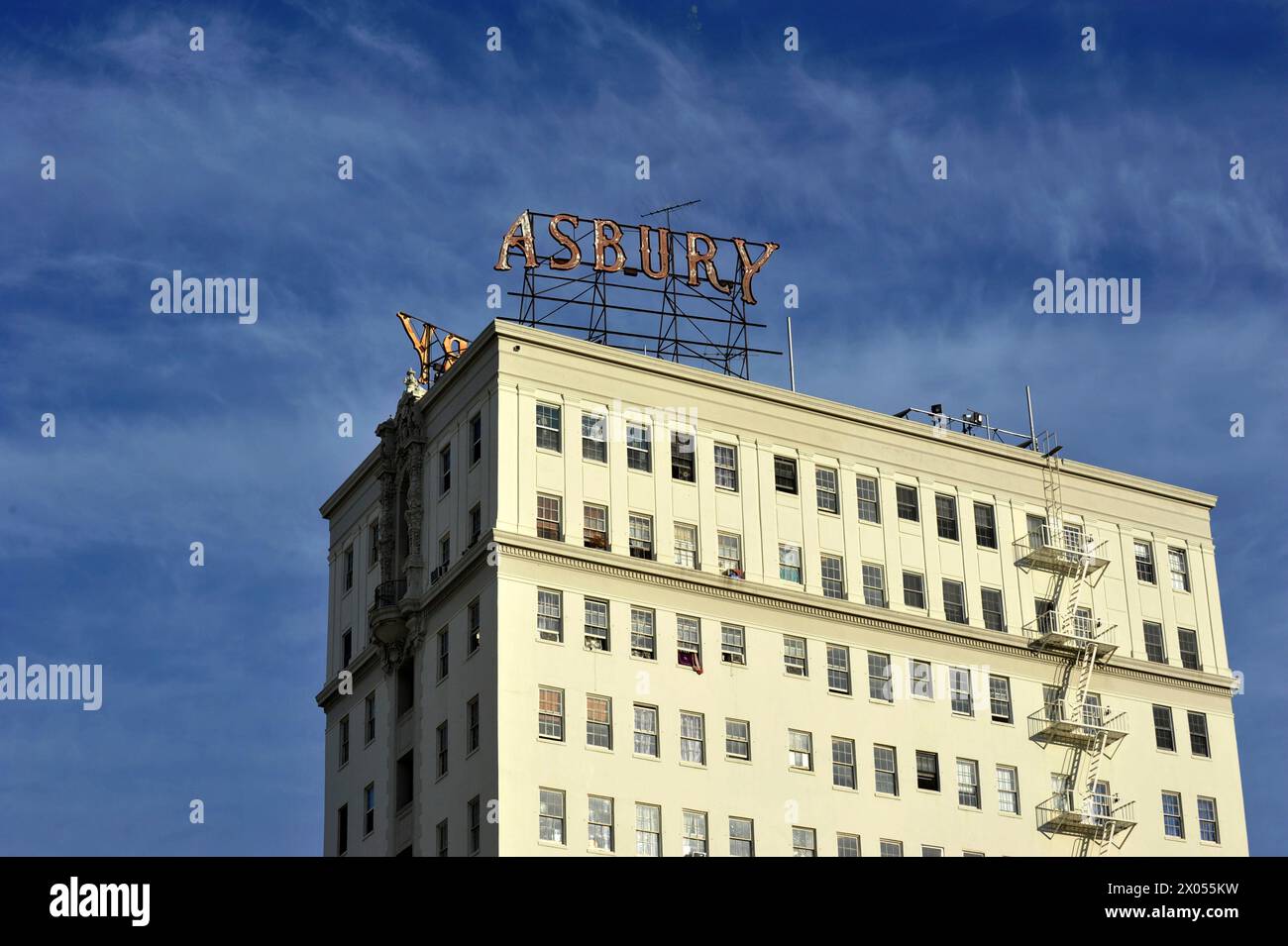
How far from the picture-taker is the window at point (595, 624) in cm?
10112

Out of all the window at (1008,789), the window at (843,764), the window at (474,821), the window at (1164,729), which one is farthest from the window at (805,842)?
the window at (1164,729)

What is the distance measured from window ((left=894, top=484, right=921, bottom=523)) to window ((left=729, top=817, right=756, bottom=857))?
1975 cm

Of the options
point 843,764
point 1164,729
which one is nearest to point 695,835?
point 843,764

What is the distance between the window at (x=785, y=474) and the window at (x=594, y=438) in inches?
365

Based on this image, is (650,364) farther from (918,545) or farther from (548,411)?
(918,545)

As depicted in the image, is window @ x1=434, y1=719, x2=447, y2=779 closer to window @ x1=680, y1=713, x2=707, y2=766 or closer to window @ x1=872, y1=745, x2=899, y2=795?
window @ x1=680, y1=713, x2=707, y2=766

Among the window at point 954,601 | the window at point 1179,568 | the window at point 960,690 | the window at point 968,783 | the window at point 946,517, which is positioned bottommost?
the window at point 968,783

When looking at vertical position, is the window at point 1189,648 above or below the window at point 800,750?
above

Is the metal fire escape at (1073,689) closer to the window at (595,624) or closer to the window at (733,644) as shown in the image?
Result: the window at (733,644)

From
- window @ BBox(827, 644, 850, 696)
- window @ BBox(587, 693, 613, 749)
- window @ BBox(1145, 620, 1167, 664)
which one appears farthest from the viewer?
window @ BBox(1145, 620, 1167, 664)

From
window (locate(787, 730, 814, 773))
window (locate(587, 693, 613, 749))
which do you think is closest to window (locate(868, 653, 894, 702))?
window (locate(787, 730, 814, 773))

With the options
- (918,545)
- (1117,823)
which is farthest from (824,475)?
(1117,823)

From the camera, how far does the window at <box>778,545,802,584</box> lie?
10800cm

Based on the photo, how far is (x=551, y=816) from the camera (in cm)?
9631
